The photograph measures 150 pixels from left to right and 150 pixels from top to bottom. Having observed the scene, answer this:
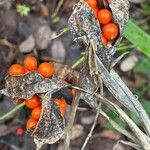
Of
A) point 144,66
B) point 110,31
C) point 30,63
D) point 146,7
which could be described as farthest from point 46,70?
point 146,7

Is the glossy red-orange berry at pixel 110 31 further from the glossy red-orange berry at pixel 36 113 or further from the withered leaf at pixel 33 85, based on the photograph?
the glossy red-orange berry at pixel 36 113

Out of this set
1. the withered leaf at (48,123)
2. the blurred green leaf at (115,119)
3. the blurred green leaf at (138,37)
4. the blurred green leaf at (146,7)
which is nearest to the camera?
the withered leaf at (48,123)

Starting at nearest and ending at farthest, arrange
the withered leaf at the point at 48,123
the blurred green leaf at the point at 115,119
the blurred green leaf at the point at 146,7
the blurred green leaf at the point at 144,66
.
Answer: the withered leaf at the point at 48,123 → the blurred green leaf at the point at 115,119 → the blurred green leaf at the point at 144,66 → the blurred green leaf at the point at 146,7

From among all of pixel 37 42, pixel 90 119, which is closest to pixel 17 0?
pixel 37 42

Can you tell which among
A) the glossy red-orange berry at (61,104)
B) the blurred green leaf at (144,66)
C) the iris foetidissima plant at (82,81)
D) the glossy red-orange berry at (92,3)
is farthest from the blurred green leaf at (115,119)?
the glossy red-orange berry at (92,3)

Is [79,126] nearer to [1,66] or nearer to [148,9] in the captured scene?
[1,66]

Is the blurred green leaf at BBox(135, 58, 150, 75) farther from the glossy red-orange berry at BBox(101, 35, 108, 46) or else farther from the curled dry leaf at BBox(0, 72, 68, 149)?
the curled dry leaf at BBox(0, 72, 68, 149)
